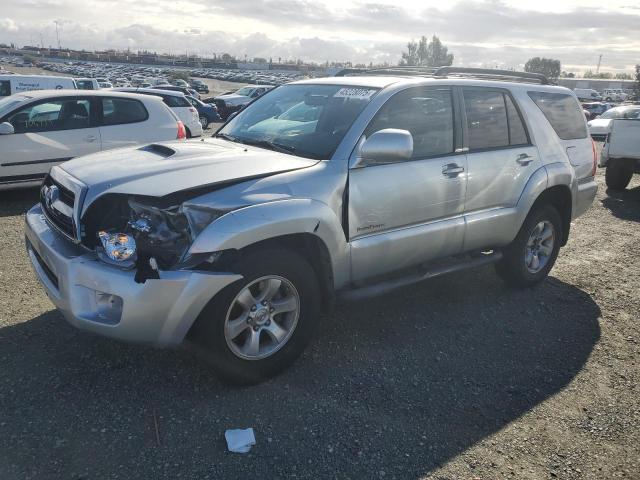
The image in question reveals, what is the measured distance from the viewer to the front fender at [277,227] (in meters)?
2.81

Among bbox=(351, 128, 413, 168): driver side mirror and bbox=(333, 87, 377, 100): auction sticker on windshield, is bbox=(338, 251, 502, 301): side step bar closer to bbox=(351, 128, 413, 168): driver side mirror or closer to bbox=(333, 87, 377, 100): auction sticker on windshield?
bbox=(351, 128, 413, 168): driver side mirror

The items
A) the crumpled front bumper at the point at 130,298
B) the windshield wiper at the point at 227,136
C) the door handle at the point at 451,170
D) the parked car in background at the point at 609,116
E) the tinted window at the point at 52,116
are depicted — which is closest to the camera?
the crumpled front bumper at the point at 130,298

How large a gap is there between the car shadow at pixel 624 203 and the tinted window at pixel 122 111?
24.7ft

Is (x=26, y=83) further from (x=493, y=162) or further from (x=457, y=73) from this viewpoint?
(x=493, y=162)

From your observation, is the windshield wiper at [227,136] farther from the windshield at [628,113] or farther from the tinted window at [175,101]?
the windshield at [628,113]

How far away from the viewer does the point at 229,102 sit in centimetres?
2428

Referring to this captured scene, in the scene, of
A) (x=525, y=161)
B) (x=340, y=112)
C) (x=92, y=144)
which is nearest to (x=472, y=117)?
(x=525, y=161)

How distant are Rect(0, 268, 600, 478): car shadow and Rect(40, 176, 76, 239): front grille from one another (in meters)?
0.86

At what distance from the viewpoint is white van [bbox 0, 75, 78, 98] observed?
13.5 metres

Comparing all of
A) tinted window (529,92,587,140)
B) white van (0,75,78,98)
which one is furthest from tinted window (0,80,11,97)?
tinted window (529,92,587,140)

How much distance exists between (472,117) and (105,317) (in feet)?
9.95

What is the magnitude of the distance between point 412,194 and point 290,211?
41.5 inches

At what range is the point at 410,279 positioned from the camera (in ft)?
12.8

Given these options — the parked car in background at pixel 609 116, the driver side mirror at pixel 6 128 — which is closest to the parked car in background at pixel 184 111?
the driver side mirror at pixel 6 128
